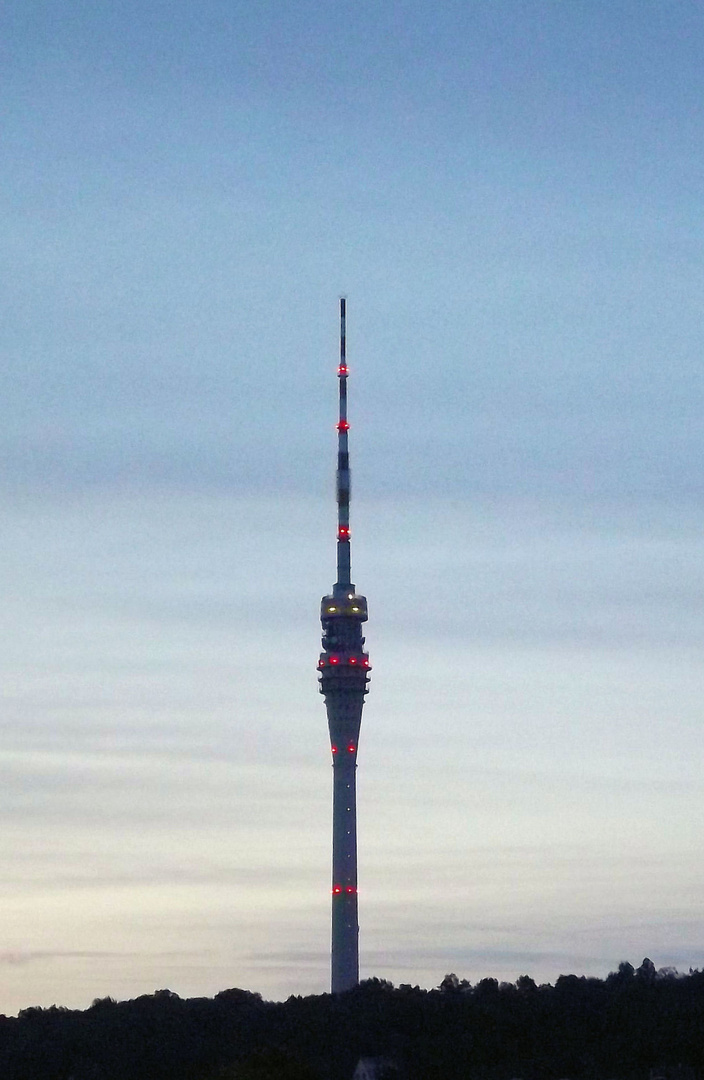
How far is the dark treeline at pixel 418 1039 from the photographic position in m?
162

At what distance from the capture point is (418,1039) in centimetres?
17625

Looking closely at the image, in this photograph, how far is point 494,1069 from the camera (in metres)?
162

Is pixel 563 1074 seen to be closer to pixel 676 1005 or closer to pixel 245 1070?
pixel 676 1005

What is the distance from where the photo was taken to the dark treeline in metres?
162

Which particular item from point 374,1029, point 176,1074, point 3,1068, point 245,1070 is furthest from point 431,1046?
point 245,1070

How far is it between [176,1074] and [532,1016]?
31409 millimetres

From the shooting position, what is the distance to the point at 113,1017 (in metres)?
195

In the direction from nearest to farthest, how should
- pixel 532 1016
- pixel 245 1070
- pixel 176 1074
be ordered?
pixel 245 1070 → pixel 176 1074 → pixel 532 1016

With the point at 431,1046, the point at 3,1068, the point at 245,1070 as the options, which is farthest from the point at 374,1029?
the point at 245,1070

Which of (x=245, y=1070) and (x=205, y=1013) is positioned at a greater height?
(x=205, y=1013)

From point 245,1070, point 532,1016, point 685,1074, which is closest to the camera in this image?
point 245,1070

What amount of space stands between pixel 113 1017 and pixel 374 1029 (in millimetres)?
29095

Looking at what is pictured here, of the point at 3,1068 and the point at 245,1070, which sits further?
the point at 3,1068

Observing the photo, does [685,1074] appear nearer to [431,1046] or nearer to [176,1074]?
[431,1046]
